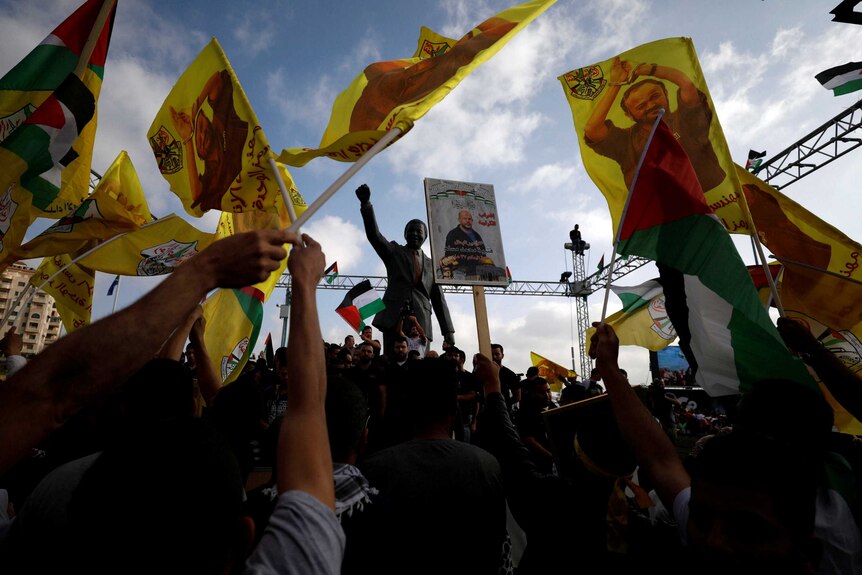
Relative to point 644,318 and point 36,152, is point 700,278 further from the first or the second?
point 36,152

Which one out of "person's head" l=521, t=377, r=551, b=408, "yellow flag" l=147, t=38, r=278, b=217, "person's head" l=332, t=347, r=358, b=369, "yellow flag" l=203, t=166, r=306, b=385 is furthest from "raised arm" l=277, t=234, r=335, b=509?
"person's head" l=332, t=347, r=358, b=369

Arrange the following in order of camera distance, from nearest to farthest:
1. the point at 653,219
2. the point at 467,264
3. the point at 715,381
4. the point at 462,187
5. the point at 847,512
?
the point at 847,512, the point at 715,381, the point at 653,219, the point at 467,264, the point at 462,187

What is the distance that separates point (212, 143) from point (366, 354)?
2622mm

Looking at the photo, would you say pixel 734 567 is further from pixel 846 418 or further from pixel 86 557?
pixel 846 418

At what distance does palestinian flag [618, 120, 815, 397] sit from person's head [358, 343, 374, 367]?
2.74m

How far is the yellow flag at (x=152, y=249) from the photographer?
15.9 ft

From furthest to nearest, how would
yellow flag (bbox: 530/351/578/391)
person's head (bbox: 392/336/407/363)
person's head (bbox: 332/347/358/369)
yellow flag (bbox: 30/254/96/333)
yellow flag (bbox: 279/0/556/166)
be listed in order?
yellow flag (bbox: 530/351/578/391) → yellow flag (bbox: 30/254/96/333) → person's head (bbox: 392/336/407/363) → person's head (bbox: 332/347/358/369) → yellow flag (bbox: 279/0/556/166)

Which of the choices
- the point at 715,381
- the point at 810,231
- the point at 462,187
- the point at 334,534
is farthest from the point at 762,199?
the point at 334,534

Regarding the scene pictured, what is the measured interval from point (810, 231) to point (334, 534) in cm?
473

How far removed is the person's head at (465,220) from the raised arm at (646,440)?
3.08 m

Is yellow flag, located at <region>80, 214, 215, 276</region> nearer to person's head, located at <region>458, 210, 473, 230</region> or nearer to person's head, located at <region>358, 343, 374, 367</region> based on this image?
person's head, located at <region>358, 343, 374, 367</region>

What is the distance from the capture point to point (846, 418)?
378 cm

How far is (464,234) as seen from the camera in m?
4.89

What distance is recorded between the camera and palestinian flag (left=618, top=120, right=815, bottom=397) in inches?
103
